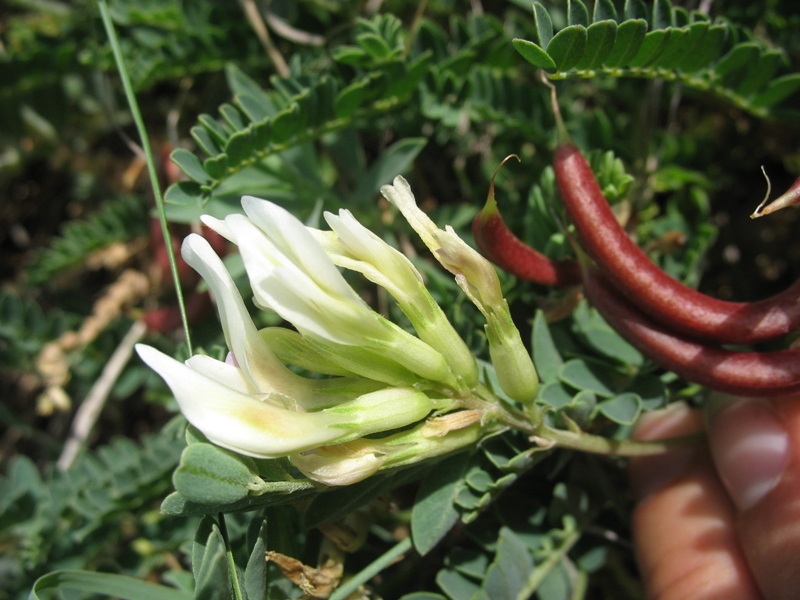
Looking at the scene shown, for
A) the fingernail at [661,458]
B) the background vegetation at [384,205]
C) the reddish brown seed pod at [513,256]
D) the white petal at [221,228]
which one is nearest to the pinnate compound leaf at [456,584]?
the background vegetation at [384,205]

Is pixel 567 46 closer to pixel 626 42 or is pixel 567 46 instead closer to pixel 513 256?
pixel 626 42

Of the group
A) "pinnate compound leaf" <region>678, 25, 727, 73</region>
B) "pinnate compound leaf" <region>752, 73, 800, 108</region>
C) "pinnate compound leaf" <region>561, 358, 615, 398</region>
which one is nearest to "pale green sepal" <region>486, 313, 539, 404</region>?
"pinnate compound leaf" <region>561, 358, 615, 398</region>

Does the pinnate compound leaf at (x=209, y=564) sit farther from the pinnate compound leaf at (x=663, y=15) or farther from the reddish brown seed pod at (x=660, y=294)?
the pinnate compound leaf at (x=663, y=15)

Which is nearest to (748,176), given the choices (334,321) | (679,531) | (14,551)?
(679,531)

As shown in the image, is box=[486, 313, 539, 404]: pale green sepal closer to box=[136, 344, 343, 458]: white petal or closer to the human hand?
box=[136, 344, 343, 458]: white petal

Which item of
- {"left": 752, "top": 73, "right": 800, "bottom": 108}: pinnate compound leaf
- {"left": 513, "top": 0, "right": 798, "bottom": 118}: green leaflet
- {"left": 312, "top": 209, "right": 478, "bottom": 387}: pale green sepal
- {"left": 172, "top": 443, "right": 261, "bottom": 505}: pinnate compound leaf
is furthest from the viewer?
{"left": 752, "top": 73, "right": 800, "bottom": 108}: pinnate compound leaf

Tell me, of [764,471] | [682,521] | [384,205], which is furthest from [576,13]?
[682,521]

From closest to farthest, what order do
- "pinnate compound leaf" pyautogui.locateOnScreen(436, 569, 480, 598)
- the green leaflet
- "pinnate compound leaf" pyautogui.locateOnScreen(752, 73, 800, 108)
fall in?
the green leaflet
"pinnate compound leaf" pyautogui.locateOnScreen(436, 569, 480, 598)
"pinnate compound leaf" pyautogui.locateOnScreen(752, 73, 800, 108)

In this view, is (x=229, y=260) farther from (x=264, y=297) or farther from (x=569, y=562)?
(x=569, y=562)
